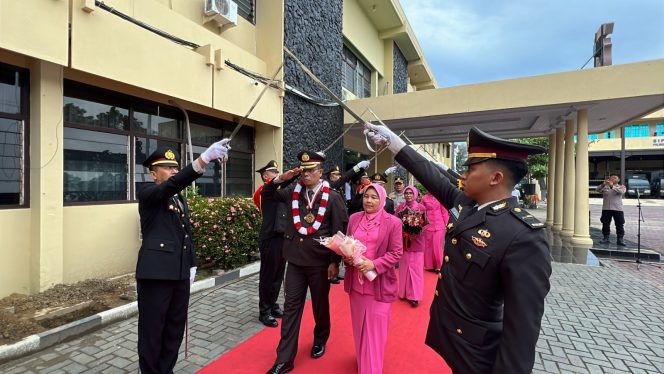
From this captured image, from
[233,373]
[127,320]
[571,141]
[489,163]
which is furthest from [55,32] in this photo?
[571,141]

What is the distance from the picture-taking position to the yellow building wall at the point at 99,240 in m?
5.04

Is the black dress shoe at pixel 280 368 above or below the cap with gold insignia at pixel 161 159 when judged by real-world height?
below

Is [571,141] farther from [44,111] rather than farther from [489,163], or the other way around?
[44,111]

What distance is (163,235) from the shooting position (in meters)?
2.70

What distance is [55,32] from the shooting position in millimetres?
4344

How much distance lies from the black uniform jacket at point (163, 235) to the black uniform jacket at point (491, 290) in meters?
1.85

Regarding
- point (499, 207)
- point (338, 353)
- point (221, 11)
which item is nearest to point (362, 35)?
point (221, 11)

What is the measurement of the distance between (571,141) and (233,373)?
1133cm

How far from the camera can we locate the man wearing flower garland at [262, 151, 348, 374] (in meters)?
3.13

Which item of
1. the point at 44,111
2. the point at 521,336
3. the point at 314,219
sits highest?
the point at 44,111

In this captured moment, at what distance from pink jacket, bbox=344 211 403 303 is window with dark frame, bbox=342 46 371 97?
10923 mm

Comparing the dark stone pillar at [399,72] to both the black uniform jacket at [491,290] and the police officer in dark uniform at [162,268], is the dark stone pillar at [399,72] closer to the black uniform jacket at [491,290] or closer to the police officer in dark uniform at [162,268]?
the police officer in dark uniform at [162,268]

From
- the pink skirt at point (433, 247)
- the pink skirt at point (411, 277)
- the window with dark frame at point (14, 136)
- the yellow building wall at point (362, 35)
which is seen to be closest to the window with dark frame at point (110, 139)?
the window with dark frame at point (14, 136)

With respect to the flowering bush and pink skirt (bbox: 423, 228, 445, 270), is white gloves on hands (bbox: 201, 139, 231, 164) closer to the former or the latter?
the flowering bush
